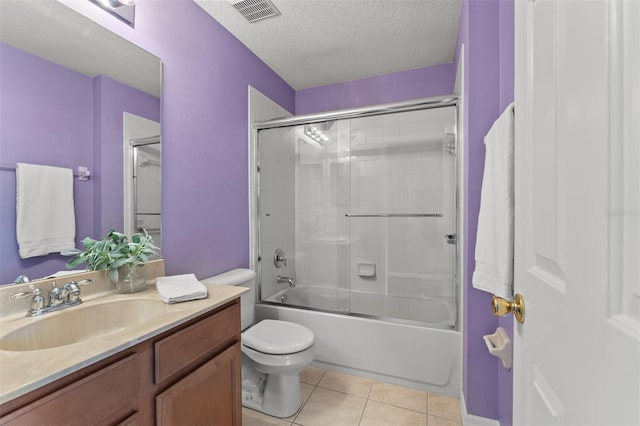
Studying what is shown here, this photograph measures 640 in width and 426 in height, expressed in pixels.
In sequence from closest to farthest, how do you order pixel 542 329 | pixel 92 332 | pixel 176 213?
pixel 542 329 → pixel 92 332 → pixel 176 213

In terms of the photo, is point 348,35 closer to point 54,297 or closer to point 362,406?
point 54,297

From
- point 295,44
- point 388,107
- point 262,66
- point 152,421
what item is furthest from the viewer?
point 262,66

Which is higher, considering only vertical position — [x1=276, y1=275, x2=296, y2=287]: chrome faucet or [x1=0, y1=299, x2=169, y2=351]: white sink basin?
[x1=0, y1=299, x2=169, y2=351]: white sink basin

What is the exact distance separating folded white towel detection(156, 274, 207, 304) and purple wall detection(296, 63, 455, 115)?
88.5 inches

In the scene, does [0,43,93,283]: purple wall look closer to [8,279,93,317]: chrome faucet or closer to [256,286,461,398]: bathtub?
[8,279,93,317]: chrome faucet

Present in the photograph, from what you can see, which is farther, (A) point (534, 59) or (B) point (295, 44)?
(B) point (295, 44)

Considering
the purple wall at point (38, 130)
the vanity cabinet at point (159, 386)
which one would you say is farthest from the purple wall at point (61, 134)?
the vanity cabinet at point (159, 386)

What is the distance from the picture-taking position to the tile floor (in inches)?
62.2

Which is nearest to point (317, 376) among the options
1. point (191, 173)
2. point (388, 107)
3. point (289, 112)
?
point (191, 173)

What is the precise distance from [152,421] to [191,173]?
1252mm

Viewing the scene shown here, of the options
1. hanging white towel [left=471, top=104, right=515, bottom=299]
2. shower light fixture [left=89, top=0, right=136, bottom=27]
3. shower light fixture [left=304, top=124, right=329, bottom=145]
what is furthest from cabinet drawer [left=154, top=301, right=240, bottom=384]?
shower light fixture [left=304, top=124, right=329, bottom=145]

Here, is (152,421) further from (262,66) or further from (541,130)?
(262,66)

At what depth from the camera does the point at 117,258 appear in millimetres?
1225

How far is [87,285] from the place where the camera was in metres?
1.17
